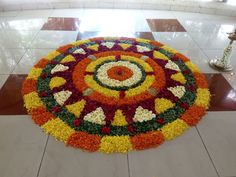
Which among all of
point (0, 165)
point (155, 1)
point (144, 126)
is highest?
point (155, 1)

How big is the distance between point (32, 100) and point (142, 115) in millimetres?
977

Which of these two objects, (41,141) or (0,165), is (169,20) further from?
(0,165)

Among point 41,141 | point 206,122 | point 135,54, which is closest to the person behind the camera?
point 41,141

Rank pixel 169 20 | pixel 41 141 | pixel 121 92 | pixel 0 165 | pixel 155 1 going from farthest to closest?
pixel 155 1 → pixel 169 20 → pixel 121 92 → pixel 41 141 → pixel 0 165

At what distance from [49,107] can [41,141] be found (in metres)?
0.34

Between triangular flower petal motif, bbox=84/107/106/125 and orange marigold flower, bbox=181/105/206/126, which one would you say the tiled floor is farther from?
triangular flower petal motif, bbox=84/107/106/125

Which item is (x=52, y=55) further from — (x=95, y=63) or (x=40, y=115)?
(x=40, y=115)

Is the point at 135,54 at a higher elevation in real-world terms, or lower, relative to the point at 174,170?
higher

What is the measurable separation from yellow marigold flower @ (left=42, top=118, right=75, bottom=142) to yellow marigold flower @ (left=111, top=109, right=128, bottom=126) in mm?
338

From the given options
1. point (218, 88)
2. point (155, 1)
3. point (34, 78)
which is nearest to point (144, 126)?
point (218, 88)

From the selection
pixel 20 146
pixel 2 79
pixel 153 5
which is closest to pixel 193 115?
pixel 20 146

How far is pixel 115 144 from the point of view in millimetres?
1716

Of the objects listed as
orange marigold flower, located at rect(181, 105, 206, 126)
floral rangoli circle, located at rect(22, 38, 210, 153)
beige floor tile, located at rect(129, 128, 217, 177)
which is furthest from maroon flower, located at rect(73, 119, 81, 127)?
orange marigold flower, located at rect(181, 105, 206, 126)

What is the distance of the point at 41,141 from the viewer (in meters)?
1.75
